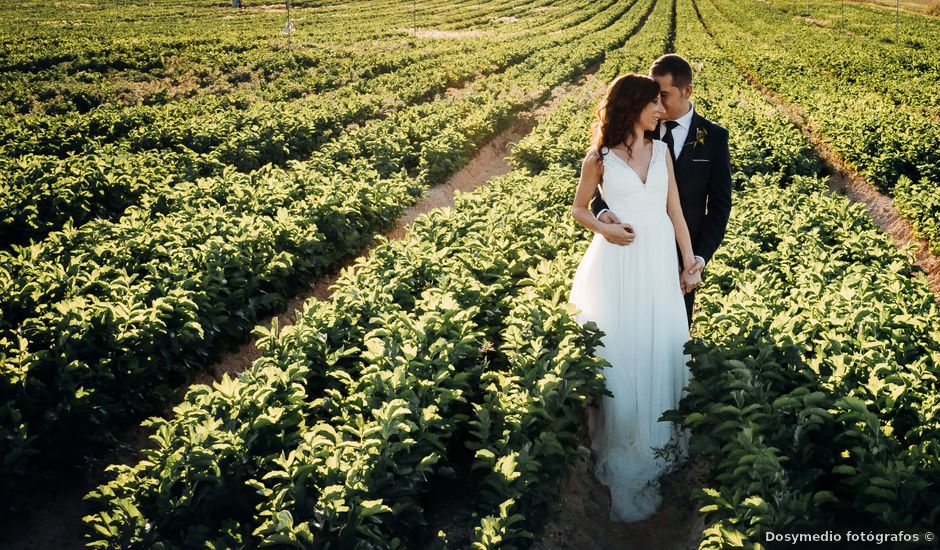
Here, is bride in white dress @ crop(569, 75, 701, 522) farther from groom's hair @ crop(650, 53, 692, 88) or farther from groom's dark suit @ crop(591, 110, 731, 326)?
groom's hair @ crop(650, 53, 692, 88)

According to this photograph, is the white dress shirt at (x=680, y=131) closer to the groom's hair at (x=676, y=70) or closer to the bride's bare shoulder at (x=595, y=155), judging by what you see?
the groom's hair at (x=676, y=70)

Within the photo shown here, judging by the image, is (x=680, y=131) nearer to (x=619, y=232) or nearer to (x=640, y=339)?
(x=619, y=232)

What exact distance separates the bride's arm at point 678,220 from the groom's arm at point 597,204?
43cm

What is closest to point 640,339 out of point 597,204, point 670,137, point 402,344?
point 597,204

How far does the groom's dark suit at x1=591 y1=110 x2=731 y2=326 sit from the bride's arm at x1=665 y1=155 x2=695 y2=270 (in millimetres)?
124

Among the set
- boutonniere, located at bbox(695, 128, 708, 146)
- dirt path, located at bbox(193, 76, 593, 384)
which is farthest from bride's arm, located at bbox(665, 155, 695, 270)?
dirt path, located at bbox(193, 76, 593, 384)

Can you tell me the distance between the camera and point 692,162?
471cm

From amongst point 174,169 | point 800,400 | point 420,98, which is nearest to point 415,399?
point 800,400

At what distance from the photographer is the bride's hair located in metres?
4.06

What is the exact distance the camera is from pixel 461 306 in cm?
534

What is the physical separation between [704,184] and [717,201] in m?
0.15

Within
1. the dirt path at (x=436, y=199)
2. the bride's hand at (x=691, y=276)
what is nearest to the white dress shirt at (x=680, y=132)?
the bride's hand at (x=691, y=276)

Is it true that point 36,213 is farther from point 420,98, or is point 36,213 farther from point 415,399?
point 420,98

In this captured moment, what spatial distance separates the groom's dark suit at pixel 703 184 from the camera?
4.67 metres
